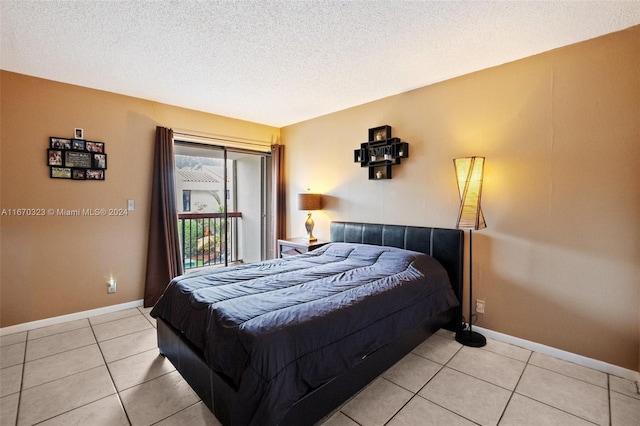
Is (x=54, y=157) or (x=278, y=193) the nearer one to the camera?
(x=54, y=157)

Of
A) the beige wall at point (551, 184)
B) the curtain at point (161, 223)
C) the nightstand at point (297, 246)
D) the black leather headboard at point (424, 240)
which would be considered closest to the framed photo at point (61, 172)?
the curtain at point (161, 223)

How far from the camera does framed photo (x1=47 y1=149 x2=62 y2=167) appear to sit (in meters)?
3.10

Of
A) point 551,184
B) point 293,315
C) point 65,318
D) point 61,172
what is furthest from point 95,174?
point 551,184

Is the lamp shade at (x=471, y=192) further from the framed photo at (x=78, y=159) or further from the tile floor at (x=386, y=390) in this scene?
the framed photo at (x=78, y=159)

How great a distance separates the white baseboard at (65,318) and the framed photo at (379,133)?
3677mm

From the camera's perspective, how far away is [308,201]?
4199 millimetres

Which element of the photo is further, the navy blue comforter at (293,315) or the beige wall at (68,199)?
the beige wall at (68,199)

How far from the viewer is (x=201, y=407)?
6.20ft

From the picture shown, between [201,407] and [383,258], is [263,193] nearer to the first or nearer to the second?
[383,258]

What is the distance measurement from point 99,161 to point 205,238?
2.29 meters

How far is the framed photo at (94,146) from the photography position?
3.31 m

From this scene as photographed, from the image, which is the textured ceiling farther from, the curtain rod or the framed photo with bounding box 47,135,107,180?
the curtain rod

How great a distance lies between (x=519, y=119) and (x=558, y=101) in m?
0.29

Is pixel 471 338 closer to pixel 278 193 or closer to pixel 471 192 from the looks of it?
pixel 471 192
